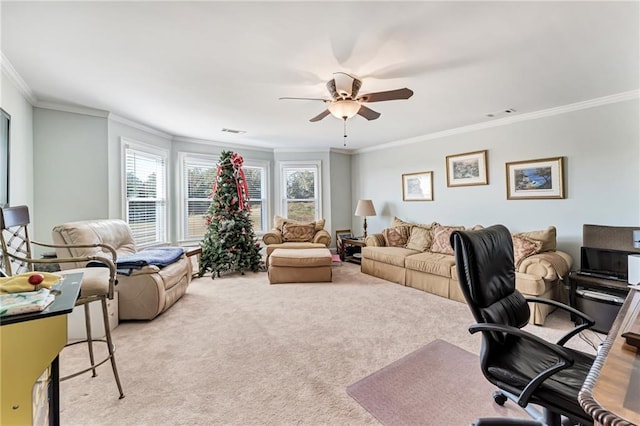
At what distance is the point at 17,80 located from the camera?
2.58 meters

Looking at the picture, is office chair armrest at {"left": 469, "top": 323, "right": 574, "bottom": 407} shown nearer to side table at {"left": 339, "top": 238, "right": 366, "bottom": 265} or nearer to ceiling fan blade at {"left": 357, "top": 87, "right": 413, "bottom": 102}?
ceiling fan blade at {"left": 357, "top": 87, "right": 413, "bottom": 102}

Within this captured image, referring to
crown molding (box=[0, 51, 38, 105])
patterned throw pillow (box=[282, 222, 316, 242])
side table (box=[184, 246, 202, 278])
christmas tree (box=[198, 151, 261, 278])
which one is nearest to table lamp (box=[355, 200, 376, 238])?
patterned throw pillow (box=[282, 222, 316, 242])

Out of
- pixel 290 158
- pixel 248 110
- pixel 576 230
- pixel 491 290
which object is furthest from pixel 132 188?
pixel 576 230

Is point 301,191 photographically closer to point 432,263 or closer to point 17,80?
point 432,263

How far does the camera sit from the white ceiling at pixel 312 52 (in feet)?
5.55

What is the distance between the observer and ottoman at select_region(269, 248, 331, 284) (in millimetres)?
4137

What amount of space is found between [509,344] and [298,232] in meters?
4.12

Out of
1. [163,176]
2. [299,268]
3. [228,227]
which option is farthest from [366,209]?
[163,176]

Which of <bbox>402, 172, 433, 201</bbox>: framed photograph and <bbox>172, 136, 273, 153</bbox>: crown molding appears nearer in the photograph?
<bbox>402, 172, 433, 201</bbox>: framed photograph

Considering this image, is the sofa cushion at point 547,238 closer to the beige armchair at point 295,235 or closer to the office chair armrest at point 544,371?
the office chair armrest at point 544,371

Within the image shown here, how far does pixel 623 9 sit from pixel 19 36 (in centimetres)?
407

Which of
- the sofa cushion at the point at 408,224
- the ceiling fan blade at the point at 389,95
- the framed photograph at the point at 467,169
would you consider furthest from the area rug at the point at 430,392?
the framed photograph at the point at 467,169

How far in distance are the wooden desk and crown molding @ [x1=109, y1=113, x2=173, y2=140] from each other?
193 inches

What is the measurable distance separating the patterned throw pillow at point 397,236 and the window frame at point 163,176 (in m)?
3.95
